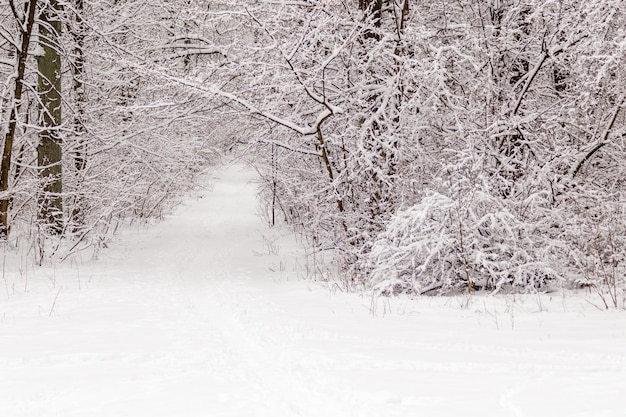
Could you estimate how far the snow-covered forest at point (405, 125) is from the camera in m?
7.57

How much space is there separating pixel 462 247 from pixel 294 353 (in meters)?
3.51

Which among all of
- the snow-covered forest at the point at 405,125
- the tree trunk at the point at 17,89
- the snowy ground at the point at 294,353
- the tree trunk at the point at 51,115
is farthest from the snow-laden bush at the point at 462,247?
the tree trunk at the point at 17,89

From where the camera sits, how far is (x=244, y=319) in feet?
19.8

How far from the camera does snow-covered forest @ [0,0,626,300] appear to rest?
7.57m

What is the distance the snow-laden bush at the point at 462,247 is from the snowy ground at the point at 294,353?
54 centimetres

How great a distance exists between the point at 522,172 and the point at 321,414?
251 inches

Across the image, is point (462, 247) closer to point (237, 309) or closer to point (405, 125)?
point (405, 125)

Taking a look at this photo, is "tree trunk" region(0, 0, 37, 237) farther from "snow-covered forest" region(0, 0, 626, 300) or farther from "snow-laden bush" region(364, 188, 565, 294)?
"snow-laden bush" region(364, 188, 565, 294)

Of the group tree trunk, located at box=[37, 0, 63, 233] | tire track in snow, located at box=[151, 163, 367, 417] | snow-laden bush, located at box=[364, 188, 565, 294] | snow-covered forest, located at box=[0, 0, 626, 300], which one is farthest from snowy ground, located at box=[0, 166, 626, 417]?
tree trunk, located at box=[37, 0, 63, 233]

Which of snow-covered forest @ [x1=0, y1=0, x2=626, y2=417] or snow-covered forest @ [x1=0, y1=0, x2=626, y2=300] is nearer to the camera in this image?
snow-covered forest @ [x1=0, y1=0, x2=626, y2=417]

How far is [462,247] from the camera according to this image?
732 cm

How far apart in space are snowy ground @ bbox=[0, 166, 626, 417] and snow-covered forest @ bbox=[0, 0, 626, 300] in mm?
1052

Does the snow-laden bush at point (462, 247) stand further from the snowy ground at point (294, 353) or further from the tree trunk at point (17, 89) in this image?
the tree trunk at point (17, 89)

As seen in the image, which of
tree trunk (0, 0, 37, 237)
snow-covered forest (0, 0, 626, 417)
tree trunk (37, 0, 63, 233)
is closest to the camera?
snow-covered forest (0, 0, 626, 417)
